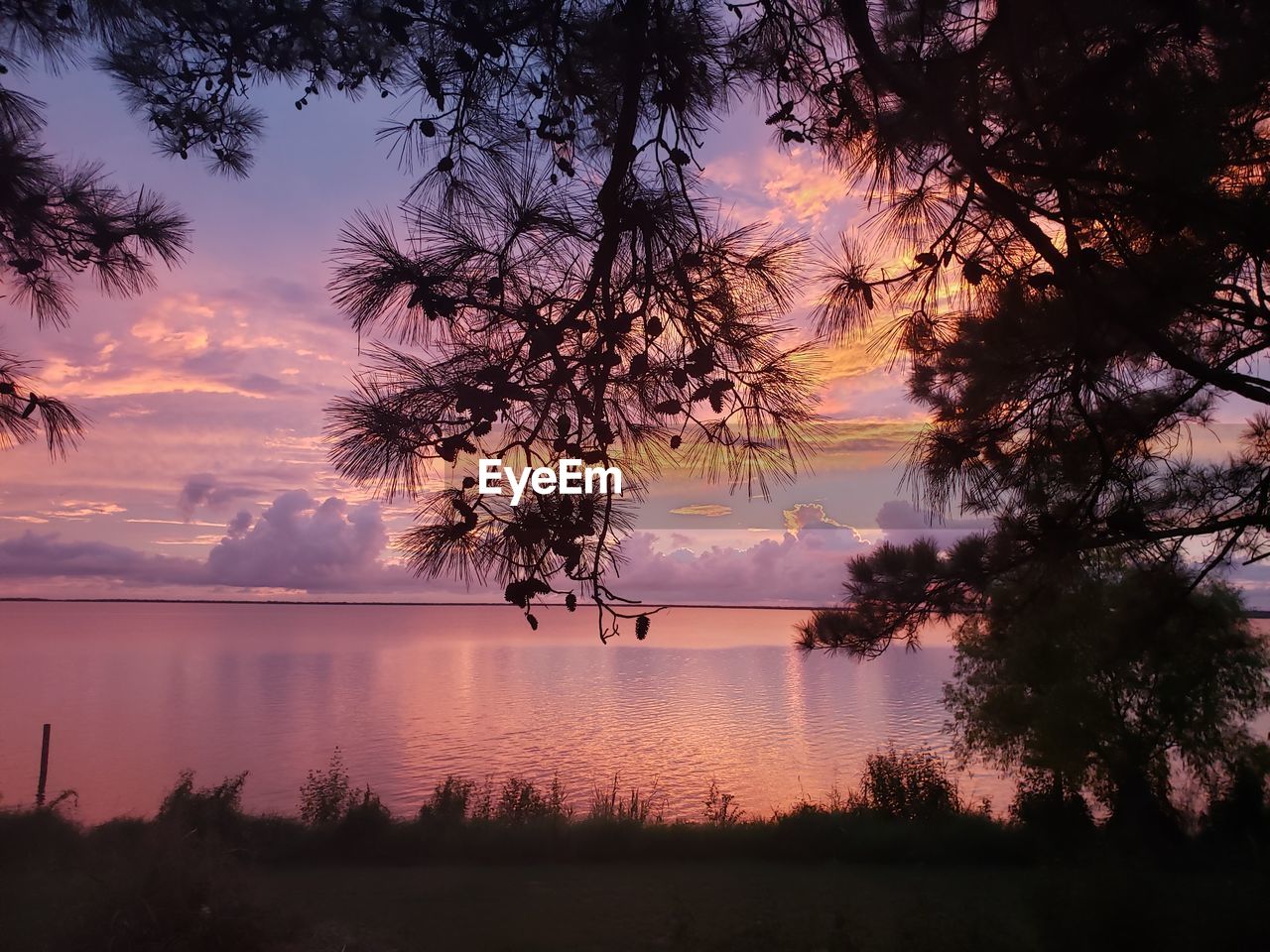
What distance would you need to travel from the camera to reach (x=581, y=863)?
10328mm

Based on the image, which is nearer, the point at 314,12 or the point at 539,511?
the point at 539,511

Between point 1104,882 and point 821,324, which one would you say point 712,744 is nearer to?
point 1104,882

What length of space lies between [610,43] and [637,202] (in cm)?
75

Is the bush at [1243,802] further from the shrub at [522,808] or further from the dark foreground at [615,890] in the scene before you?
the shrub at [522,808]

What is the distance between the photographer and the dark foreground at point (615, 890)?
4855mm

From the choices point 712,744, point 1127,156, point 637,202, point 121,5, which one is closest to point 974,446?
point 1127,156

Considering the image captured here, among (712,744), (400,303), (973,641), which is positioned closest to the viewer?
(400,303)

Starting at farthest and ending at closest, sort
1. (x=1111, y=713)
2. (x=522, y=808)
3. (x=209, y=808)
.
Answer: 1. (x=1111, y=713)
2. (x=522, y=808)
3. (x=209, y=808)
